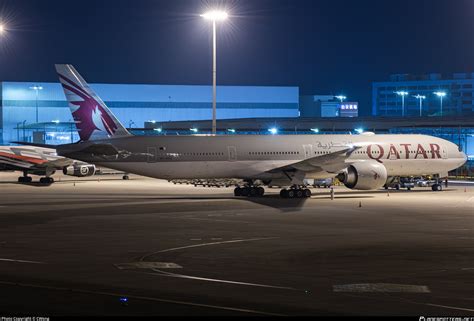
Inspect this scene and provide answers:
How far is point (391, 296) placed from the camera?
54.3ft

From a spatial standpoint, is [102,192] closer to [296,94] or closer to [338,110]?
[296,94]

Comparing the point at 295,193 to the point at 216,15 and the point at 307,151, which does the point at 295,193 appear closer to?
the point at 307,151

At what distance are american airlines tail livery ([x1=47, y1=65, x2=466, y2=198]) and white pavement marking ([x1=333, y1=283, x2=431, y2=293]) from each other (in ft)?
88.1

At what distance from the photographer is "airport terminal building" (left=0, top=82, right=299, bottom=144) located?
134 m

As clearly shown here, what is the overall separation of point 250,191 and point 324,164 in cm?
513

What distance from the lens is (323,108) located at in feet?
598

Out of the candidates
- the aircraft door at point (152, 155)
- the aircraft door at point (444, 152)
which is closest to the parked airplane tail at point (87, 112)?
the aircraft door at point (152, 155)

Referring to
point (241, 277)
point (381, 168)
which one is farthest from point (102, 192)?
point (241, 277)

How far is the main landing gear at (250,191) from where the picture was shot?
48.2 m

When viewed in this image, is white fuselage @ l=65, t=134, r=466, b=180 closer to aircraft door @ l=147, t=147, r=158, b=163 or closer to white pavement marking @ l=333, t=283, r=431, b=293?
aircraft door @ l=147, t=147, r=158, b=163

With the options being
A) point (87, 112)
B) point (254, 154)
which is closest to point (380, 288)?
point (254, 154)

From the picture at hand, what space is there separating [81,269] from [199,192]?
33.7m

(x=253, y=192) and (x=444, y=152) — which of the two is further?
(x=444, y=152)

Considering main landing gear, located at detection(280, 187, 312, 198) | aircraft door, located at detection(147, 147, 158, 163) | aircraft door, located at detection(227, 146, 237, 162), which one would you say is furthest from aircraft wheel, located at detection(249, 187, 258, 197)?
aircraft door, located at detection(147, 147, 158, 163)
